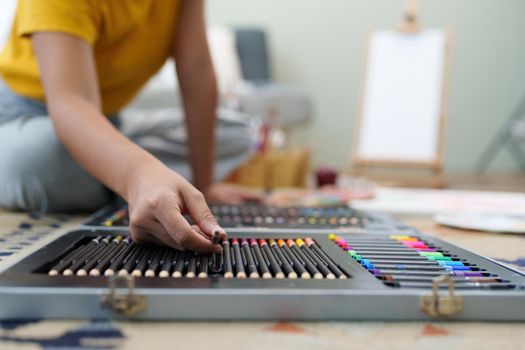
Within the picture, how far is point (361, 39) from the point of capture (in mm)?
3275

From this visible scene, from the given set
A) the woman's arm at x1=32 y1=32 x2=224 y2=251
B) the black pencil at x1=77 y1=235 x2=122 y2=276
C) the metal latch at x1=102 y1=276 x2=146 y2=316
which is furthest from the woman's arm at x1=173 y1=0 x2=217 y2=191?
the metal latch at x1=102 y1=276 x2=146 y2=316

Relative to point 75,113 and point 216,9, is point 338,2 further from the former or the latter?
point 75,113

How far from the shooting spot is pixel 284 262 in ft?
1.69

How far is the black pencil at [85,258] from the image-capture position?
1.53 ft

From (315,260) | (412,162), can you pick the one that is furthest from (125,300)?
(412,162)

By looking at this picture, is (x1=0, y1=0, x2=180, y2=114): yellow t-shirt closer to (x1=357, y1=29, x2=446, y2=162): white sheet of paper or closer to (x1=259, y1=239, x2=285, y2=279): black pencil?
(x1=259, y1=239, x2=285, y2=279): black pencil

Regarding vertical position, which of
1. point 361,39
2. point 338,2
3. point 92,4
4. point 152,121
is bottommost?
point 152,121

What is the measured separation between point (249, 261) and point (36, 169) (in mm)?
580

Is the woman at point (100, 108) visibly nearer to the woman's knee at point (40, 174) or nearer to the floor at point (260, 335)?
the woman's knee at point (40, 174)

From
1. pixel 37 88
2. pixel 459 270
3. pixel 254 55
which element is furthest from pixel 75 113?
pixel 254 55

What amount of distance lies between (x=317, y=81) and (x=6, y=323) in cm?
301

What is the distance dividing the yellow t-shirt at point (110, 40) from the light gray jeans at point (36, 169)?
0.04 metres

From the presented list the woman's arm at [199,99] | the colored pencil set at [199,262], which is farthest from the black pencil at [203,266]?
the woman's arm at [199,99]

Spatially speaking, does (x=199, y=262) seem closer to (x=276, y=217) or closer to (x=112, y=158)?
(x=112, y=158)
